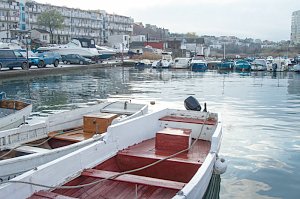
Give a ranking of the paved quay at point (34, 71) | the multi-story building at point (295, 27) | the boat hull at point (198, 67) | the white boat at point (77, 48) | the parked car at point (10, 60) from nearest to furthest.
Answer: the paved quay at point (34, 71) → the parked car at point (10, 60) → the boat hull at point (198, 67) → the white boat at point (77, 48) → the multi-story building at point (295, 27)

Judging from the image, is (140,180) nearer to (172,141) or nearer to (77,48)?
(172,141)

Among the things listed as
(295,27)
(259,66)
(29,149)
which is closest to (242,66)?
(259,66)

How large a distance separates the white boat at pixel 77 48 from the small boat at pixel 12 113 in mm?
41481

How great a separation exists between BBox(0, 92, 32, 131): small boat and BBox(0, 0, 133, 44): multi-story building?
5489 cm

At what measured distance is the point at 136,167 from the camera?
21.4 feet

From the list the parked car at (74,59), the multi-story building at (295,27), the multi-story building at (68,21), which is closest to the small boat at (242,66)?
the parked car at (74,59)

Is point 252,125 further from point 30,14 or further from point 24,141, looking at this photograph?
point 30,14

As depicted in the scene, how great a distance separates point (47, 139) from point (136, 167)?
300 cm

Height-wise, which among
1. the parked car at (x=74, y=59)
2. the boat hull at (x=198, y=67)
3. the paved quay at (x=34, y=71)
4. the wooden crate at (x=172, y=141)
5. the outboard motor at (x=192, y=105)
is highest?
the parked car at (x=74, y=59)

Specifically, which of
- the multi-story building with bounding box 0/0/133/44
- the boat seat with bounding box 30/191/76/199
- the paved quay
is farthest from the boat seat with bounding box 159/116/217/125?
the multi-story building with bounding box 0/0/133/44

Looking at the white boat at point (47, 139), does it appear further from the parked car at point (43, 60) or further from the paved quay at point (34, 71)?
the parked car at point (43, 60)

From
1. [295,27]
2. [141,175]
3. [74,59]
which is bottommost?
[141,175]

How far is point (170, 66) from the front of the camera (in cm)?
5469

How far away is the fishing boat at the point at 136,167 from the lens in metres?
4.69
